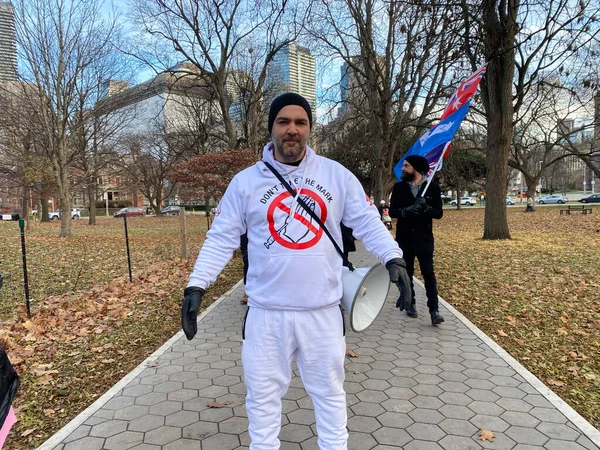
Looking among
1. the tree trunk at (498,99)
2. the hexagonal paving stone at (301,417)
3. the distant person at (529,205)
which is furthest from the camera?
the distant person at (529,205)

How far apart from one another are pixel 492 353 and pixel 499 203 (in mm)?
10616

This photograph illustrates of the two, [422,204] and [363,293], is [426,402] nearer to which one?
[363,293]

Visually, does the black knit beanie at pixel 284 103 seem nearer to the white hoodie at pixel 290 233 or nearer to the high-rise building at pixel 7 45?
the white hoodie at pixel 290 233

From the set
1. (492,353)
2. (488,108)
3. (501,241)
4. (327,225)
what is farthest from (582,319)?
(488,108)

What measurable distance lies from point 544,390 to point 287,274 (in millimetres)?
2733

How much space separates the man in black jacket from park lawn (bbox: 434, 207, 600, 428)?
39.8 inches

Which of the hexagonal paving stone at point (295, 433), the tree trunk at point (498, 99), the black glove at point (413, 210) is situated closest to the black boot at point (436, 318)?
the black glove at point (413, 210)

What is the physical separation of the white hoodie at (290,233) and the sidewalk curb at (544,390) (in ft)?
6.55

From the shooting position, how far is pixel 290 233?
2.10m

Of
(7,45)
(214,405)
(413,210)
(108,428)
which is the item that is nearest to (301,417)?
(214,405)

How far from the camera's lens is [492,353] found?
170 inches

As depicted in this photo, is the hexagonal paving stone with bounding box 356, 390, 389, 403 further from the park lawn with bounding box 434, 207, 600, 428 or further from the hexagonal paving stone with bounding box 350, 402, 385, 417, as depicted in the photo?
the park lawn with bounding box 434, 207, 600, 428

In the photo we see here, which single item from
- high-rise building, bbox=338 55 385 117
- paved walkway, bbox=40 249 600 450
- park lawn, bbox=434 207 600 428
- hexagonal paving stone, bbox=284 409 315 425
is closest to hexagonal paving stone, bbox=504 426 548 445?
paved walkway, bbox=40 249 600 450

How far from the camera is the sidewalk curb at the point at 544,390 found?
284 cm
